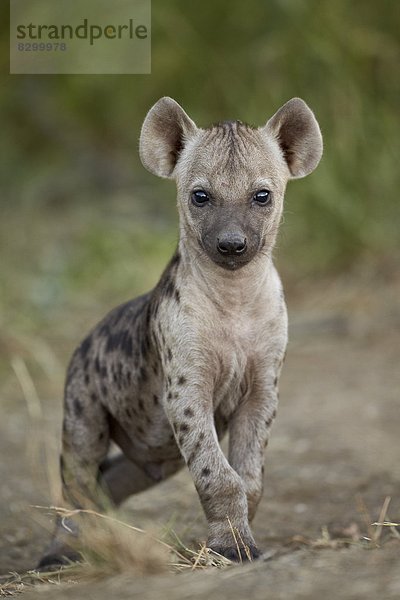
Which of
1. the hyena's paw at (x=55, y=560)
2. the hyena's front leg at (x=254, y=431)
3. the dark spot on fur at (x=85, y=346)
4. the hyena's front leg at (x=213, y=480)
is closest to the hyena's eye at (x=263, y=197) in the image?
the hyena's front leg at (x=254, y=431)

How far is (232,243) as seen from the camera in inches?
171

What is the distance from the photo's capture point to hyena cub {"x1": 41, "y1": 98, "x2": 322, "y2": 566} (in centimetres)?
445

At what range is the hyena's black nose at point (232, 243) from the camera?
4352 mm

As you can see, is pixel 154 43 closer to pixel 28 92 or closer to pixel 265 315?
pixel 28 92

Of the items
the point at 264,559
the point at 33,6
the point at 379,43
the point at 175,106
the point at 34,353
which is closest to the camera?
the point at 264,559

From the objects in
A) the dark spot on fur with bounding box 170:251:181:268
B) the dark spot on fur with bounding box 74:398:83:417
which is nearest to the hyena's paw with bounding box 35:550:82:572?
the dark spot on fur with bounding box 74:398:83:417

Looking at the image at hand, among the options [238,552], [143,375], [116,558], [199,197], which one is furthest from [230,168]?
[116,558]

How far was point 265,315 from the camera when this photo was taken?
473 cm

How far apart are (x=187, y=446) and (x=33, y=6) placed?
7753 mm

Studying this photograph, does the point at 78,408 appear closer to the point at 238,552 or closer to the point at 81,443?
the point at 81,443

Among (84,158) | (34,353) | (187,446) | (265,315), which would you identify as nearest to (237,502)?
(187,446)

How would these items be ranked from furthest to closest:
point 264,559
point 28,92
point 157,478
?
point 28,92, point 157,478, point 264,559

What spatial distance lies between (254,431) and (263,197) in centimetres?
92

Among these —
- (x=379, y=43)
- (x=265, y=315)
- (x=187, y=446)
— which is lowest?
(x=187, y=446)
